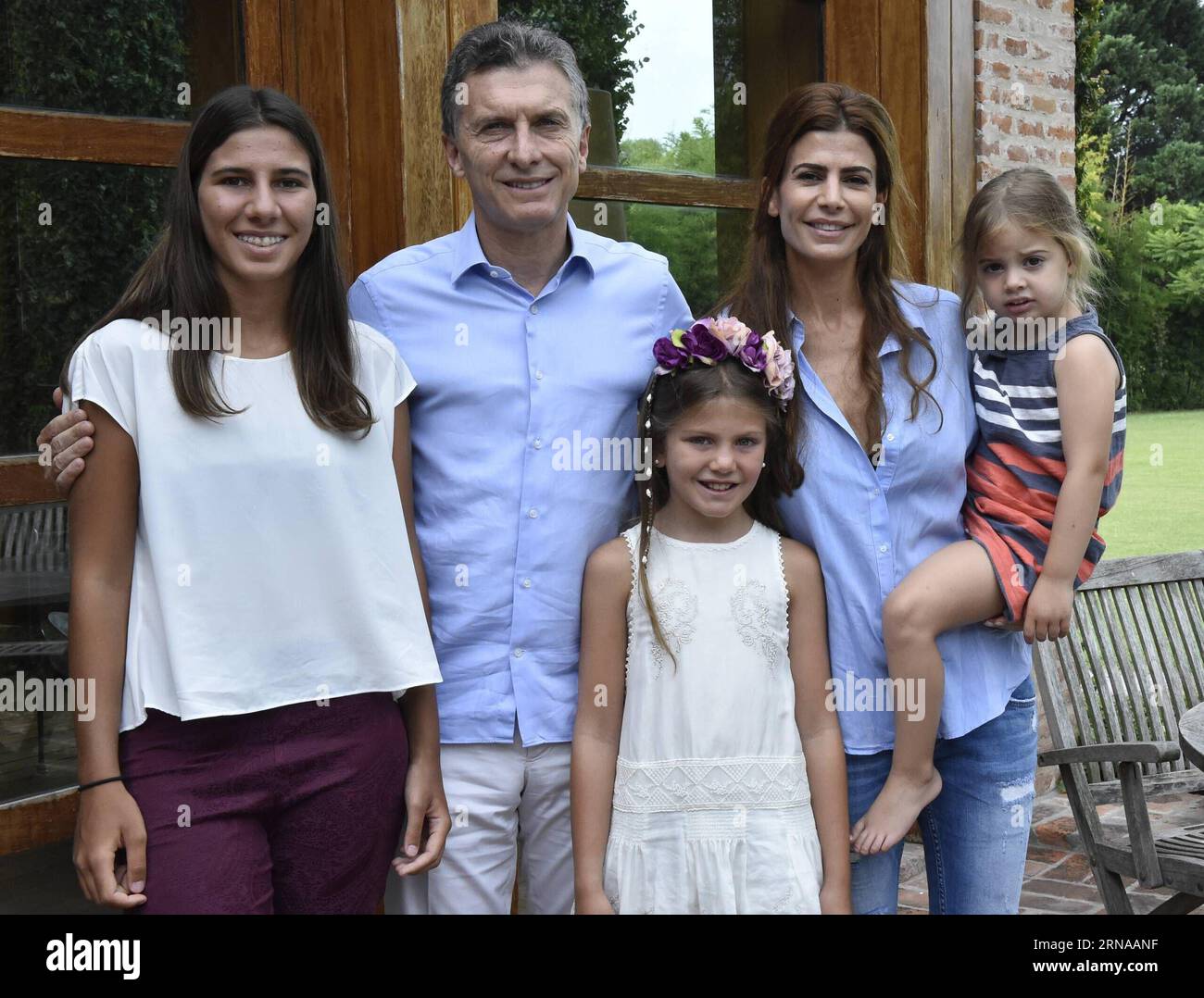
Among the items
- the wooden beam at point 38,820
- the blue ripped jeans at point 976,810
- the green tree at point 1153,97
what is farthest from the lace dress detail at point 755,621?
the green tree at point 1153,97

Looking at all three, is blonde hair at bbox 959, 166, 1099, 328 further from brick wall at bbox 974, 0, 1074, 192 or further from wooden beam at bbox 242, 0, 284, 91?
brick wall at bbox 974, 0, 1074, 192

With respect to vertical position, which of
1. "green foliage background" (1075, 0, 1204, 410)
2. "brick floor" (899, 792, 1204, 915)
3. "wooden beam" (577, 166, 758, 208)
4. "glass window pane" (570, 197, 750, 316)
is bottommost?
"brick floor" (899, 792, 1204, 915)

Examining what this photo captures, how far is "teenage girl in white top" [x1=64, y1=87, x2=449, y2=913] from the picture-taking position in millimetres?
1987

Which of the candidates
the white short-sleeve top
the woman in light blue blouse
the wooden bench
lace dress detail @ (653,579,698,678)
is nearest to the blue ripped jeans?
the woman in light blue blouse

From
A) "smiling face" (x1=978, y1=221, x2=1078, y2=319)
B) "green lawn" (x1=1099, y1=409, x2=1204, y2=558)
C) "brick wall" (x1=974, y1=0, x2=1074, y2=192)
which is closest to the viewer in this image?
"smiling face" (x1=978, y1=221, x2=1078, y2=319)

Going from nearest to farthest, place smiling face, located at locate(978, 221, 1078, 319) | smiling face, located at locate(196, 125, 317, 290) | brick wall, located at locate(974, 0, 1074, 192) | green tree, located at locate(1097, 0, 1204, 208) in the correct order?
smiling face, located at locate(196, 125, 317, 290)
smiling face, located at locate(978, 221, 1078, 319)
brick wall, located at locate(974, 0, 1074, 192)
green tree, located at locate(1097, 0, 1204, 208)

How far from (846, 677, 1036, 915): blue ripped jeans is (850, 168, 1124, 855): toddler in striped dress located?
0.20 feet

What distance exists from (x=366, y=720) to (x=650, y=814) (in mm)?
564

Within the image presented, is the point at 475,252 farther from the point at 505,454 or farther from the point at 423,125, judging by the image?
the point at 423,125

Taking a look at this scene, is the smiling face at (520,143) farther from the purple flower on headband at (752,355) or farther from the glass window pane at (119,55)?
the glass window pane at (119,55)

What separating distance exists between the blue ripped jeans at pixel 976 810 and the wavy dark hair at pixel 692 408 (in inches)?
18.3

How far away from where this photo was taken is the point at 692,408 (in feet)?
7.80

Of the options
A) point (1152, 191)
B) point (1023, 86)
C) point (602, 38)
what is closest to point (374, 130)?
point (602, 38)
